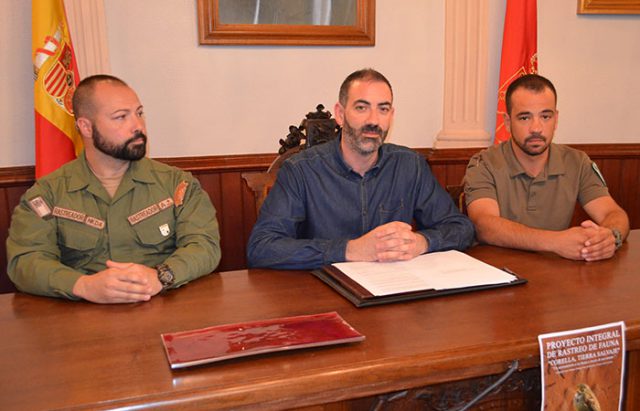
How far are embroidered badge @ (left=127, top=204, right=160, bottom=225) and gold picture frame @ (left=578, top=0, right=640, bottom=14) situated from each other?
3044 mm

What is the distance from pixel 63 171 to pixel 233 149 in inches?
54.4

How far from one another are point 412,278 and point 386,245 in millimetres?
181

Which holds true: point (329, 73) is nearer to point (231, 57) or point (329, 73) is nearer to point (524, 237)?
point (231, 57)

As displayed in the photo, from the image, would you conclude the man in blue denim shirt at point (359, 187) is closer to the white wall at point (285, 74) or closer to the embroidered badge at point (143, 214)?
the embroidered badge at point (143, 214)

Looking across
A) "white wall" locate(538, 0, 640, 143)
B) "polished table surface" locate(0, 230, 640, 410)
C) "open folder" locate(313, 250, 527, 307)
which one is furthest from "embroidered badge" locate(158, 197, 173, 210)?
"white wall" locate(538, 0, 640, 143)

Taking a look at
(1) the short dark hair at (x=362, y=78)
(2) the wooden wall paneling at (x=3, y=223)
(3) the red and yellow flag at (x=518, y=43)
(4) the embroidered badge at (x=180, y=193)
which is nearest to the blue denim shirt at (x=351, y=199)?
(1) the short dark hair at (x=362, y=78)

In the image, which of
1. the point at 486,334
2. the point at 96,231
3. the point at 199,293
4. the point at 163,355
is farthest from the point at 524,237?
the point at 96,231

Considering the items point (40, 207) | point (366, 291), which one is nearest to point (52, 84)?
point (40, 207)

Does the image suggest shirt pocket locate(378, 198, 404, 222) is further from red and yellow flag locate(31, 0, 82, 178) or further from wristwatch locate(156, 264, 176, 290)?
red and yellow flag locate(31, 0, 82, 178)

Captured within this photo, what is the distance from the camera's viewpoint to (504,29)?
3492 mm

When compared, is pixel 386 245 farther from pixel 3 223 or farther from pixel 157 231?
pixel 3 223

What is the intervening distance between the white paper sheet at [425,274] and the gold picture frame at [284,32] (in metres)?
1.89

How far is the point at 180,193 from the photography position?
203 centimetres

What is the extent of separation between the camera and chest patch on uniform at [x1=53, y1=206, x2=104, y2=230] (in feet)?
6.14
